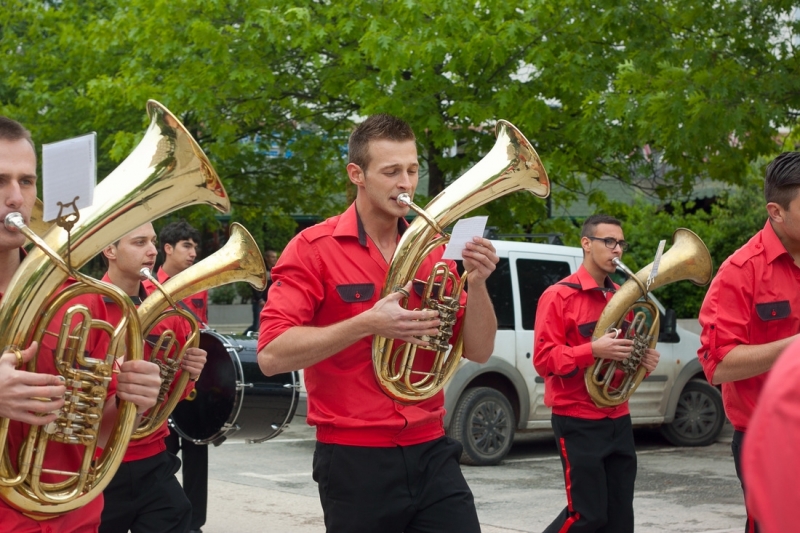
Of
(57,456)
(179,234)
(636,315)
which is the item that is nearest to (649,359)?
(636,315)

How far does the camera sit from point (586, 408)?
592cm

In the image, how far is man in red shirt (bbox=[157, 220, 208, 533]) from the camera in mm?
7223

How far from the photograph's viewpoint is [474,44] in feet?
39.8

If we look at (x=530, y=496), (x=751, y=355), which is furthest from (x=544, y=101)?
(x=751, y=355)

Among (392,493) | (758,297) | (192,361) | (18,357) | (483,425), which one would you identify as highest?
(758,297)

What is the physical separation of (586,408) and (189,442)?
283cm

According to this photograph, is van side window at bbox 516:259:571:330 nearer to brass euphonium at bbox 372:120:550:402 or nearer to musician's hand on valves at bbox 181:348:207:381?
musician's hand on valves at bbox 181:348:207:381

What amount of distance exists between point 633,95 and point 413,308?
756 centimetres

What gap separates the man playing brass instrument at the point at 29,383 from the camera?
2625 mm

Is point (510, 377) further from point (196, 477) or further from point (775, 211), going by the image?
point (775, 211)

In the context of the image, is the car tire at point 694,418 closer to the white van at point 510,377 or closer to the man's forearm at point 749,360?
the white van at point 510,377

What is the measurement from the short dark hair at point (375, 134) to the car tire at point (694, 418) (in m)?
7.86

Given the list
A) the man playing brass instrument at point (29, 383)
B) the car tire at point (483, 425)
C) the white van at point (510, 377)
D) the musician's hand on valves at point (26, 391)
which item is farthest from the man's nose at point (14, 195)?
the car tire at point (483, 425)

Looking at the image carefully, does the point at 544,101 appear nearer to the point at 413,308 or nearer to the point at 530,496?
the point at 530,496
